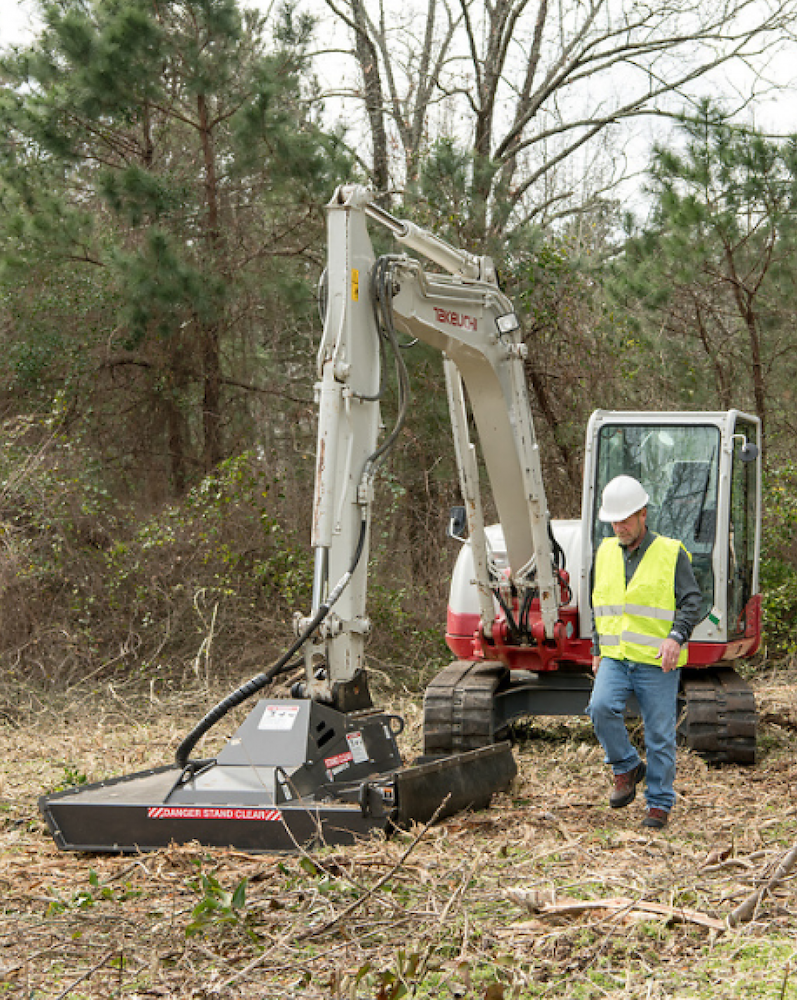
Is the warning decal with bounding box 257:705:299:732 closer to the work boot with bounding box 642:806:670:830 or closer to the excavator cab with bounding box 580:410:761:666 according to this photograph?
the work boot with bounding box 642:806:670:830

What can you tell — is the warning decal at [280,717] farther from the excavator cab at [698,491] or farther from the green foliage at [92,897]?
the excavator cab at [698,491]

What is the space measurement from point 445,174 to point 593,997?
10815mm

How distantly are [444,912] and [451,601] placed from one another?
13.8 feet

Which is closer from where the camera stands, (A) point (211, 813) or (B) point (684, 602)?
(A) point (211, 813)

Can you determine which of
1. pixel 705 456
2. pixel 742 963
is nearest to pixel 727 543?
pixel 705 456

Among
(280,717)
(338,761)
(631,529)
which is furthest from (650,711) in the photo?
(280,717)

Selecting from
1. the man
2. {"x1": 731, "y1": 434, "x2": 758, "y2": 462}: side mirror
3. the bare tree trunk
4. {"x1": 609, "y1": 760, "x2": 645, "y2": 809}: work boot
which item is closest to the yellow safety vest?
the man

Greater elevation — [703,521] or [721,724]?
[703,521]

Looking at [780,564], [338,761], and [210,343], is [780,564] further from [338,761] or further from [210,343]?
[338,761]

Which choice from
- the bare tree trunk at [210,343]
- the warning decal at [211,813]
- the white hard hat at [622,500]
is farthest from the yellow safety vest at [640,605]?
the bare tree trunk at [210,343]

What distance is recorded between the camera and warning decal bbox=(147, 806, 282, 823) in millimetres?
5336

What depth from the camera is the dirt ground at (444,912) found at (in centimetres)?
380

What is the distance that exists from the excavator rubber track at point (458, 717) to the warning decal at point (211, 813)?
2.54 metres

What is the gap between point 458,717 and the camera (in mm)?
7750
